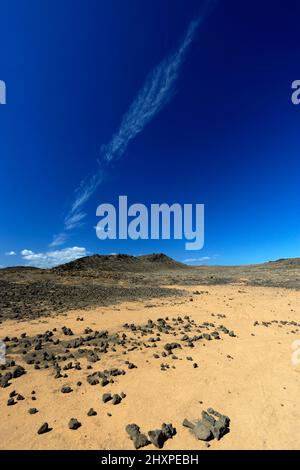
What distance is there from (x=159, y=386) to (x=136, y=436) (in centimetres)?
184

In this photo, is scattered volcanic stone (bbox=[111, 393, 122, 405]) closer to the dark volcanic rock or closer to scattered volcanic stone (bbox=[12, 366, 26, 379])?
the dark volcanic rock

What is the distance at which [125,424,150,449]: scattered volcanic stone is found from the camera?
427cm

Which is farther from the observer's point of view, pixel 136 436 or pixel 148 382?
pixel 148 382

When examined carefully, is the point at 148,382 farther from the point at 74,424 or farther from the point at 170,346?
the point at 170,346

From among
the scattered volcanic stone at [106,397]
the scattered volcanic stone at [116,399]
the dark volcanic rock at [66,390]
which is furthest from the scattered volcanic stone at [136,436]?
the dark volcanic rock at [66,390]

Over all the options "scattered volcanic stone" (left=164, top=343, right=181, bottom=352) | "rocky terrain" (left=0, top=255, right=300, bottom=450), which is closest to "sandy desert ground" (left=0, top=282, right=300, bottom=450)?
"rocky terrain" (left=0, top=255, right=300, bottom=450)

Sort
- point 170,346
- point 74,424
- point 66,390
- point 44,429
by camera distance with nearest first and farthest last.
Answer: point 44,429, point 74,424, point 66,390, point 170,346

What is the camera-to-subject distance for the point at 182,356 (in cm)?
800

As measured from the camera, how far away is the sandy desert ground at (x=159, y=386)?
4.52 meters

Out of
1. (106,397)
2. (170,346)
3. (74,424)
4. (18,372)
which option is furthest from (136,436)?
(170,346)

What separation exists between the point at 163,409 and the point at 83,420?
1574 millimetres

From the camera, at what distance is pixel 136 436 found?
440 centimetres
